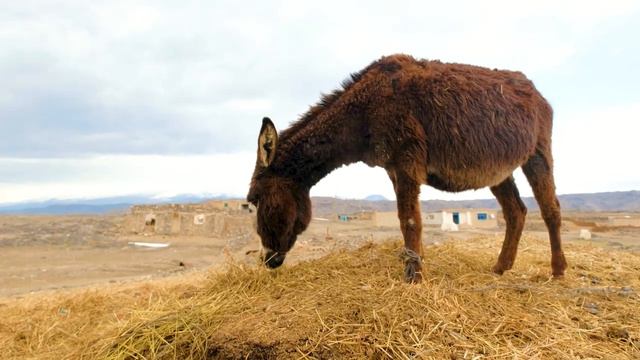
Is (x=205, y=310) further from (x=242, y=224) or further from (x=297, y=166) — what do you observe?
(x=242, y=224)

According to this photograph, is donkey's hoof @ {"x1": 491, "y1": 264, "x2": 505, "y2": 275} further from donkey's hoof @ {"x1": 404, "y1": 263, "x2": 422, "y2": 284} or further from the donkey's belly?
donkey's hoof @ {"x1": 404, "y1": 263, "x2": 422, "y2": 284}

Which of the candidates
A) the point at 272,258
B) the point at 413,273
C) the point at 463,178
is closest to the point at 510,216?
the point at 463,178

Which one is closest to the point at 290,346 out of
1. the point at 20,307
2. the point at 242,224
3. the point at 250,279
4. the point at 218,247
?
the point at 250,279

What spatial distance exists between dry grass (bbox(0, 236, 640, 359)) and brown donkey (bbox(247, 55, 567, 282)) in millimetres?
591

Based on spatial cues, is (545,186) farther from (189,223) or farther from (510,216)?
(189,223)

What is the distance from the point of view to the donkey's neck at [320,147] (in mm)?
4910

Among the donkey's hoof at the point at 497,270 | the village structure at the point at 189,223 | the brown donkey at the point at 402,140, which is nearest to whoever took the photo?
the brown donkey at the point at 402,140

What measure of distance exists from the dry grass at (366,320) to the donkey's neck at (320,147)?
111 cm

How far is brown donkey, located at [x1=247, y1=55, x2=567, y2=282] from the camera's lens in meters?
4.62

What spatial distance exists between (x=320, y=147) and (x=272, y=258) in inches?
53.1

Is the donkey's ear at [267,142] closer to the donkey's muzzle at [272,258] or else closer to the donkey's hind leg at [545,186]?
the donkey's muzzle at [272,258]

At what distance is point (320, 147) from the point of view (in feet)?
16.2

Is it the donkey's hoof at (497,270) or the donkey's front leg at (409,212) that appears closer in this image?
the donkey's front leg at (409,212)

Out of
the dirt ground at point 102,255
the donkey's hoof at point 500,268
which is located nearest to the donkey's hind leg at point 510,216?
the donkey's hoof at point 500,268
